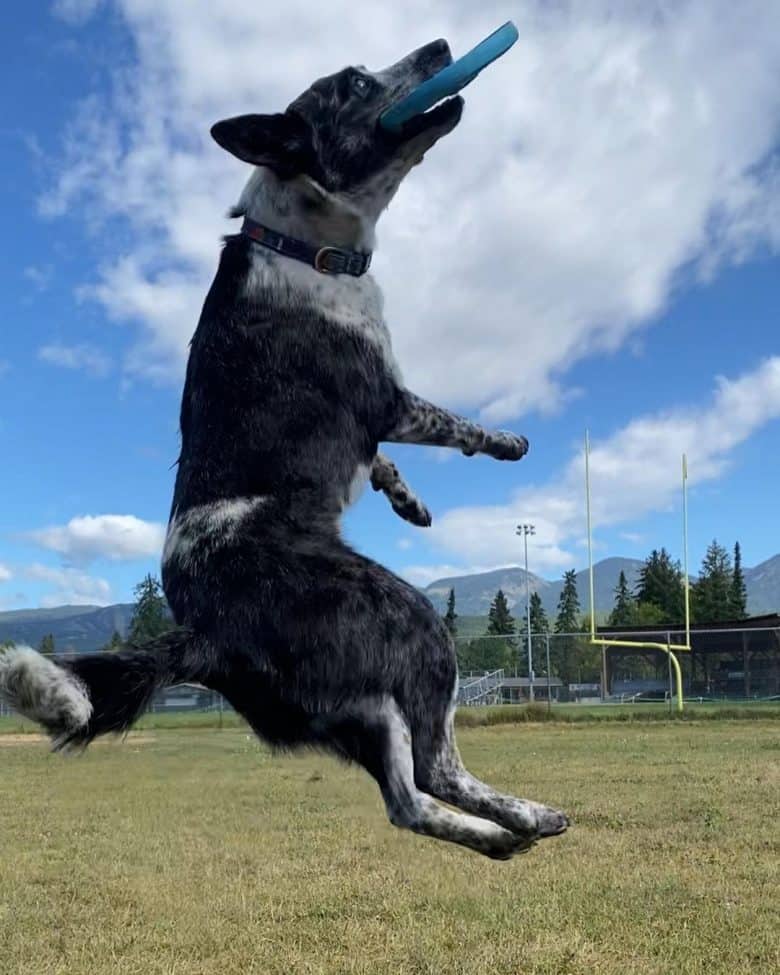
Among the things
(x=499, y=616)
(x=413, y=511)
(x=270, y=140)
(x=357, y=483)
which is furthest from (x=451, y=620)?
(x=499, y=616)

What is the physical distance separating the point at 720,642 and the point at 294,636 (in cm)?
3830

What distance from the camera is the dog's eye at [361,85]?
9.72 feet

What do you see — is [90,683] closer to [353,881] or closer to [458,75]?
[458,75]

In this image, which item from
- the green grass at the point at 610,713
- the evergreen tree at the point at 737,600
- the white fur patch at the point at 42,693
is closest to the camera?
the white fur patch at the point at 42,693

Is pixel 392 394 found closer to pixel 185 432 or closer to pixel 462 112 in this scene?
pixel 185 432

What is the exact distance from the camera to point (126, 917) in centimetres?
976

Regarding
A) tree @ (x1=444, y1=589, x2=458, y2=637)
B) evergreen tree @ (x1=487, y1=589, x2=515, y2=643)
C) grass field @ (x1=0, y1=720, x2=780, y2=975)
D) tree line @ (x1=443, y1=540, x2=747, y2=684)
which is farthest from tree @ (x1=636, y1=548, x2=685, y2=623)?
tree @ (x1=444, y1=589, x2=458, y2=637)

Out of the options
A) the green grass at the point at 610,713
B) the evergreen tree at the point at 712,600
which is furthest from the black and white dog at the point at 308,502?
the evergreen tree at the point at 712,600

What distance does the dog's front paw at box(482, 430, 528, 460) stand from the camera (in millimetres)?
3049

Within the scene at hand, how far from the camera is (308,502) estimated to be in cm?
266

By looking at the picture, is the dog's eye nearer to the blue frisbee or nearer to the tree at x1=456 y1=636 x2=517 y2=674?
the blue frisbee

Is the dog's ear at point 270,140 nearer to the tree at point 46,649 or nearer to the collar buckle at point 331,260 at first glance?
the collar buckle at point 331,260

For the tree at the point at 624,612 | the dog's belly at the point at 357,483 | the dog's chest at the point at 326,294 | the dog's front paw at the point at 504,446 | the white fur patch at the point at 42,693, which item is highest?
the tree at the point at 624,612

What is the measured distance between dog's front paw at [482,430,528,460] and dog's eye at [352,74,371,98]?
1.04 m
